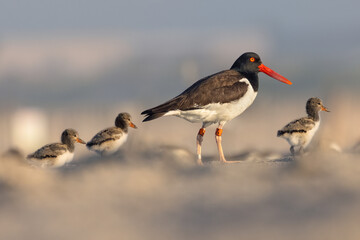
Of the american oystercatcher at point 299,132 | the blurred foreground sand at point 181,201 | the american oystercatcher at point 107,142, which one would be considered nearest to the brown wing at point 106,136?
the american oystercatcher at point 107,142

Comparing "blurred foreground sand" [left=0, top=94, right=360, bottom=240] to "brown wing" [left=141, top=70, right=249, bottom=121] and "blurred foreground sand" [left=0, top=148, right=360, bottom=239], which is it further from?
"brown wing" [left=141, top=70, right=249, bottom=121]

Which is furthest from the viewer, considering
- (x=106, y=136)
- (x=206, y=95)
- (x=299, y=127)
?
(x=106, y=136)

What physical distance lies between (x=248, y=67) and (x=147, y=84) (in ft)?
136

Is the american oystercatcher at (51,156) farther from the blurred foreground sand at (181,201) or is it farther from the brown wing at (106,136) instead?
the blurred foreground sand at (181,201)

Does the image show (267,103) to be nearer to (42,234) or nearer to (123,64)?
(123,64)

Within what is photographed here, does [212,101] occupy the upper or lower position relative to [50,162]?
upper

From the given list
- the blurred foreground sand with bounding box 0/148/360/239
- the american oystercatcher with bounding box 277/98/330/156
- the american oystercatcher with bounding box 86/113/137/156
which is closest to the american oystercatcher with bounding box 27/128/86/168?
Result: the american oystercatcher with bounding box 86/113/137/156

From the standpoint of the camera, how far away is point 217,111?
10648mm

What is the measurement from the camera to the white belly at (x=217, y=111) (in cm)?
1055

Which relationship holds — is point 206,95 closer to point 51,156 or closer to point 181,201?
point 51,156

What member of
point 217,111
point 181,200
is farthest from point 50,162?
point 181,200

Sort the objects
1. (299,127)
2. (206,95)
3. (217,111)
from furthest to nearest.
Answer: (217,111) → (206,95) → (299,127)

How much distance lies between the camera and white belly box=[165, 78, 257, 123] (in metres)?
10.5

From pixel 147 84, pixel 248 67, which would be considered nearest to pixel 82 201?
pixel 248 67
